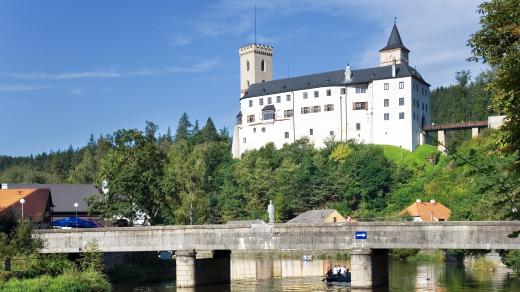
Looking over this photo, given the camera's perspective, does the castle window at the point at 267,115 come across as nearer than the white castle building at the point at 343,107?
No

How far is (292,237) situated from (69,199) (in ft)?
124

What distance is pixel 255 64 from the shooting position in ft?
535

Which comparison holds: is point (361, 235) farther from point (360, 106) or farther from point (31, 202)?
point (360, 106)

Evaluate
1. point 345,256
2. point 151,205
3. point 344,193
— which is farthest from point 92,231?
point 344,193

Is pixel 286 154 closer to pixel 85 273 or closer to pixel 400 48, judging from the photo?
pixel 400 48

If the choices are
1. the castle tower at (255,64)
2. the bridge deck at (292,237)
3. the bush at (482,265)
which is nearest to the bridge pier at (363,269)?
the bridge deck at (292,237)

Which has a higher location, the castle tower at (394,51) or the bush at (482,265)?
the castle tower at (394,51)

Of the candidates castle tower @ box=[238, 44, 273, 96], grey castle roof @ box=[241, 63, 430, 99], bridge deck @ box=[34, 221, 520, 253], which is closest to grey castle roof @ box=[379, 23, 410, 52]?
grey castle roof @ box=[241, 63, 430, 99]

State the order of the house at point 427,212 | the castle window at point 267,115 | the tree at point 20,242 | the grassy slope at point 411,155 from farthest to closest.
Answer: the castle window at point 267,115 < the grassy slope at point 411,155 < the house at point 427,212 < the tree at point 20,242

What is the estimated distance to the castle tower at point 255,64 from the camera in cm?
16162

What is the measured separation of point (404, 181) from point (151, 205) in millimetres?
55121

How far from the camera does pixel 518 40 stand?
72.7ft

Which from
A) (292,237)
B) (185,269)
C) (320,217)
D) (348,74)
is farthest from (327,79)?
(185,269)

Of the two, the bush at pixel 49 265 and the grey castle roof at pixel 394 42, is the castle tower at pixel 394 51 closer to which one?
the grey castle roof at pixel 394 42
